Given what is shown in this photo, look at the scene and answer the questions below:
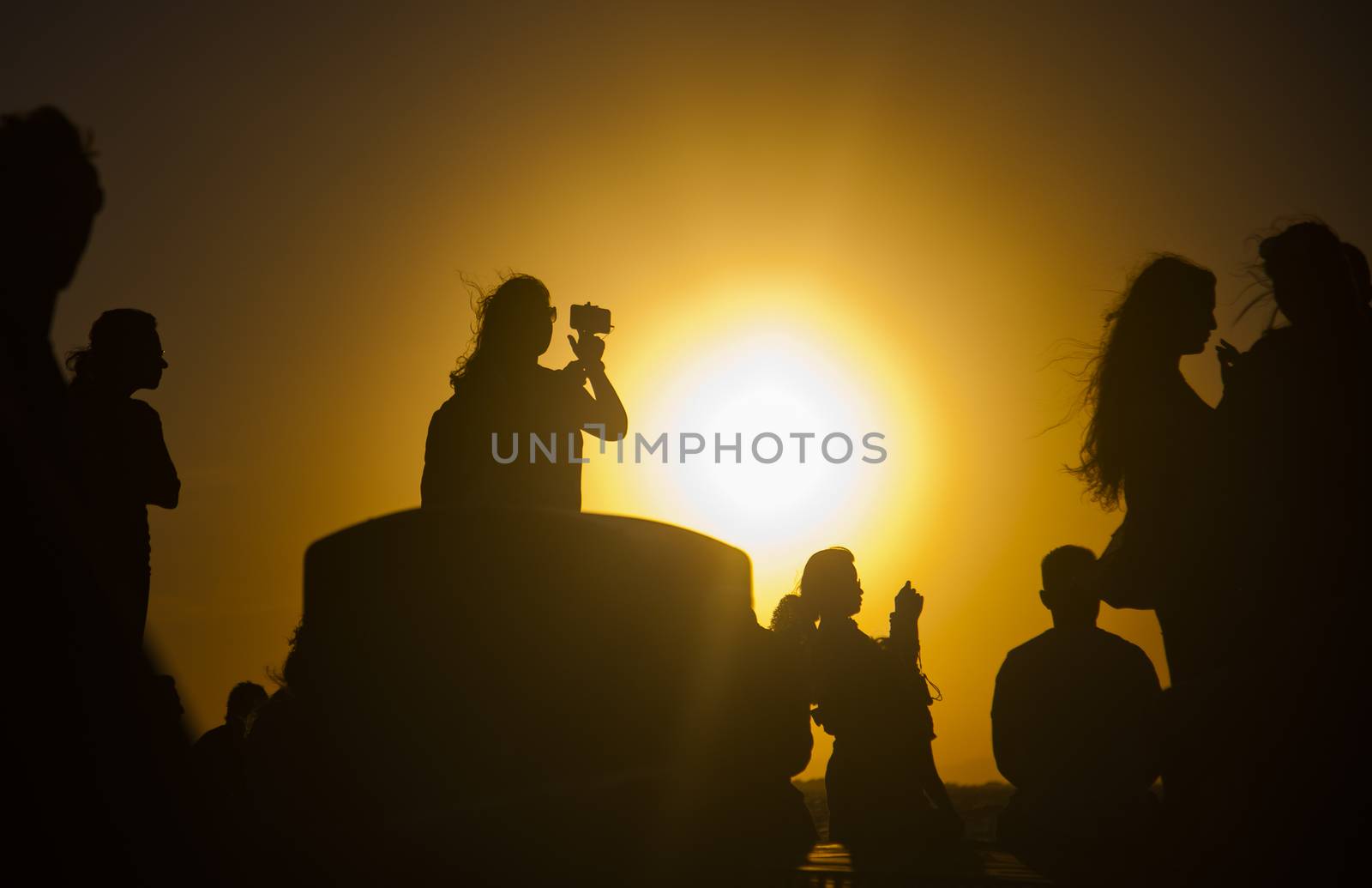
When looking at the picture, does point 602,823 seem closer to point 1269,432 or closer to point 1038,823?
point 1038,823

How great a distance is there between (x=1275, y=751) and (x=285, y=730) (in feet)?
10.1

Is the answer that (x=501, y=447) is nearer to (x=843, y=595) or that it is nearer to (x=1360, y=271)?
(x=843, y=595)

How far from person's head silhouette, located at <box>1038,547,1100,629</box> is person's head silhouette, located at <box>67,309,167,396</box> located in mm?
3758

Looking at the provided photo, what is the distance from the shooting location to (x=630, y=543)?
12.7 feet

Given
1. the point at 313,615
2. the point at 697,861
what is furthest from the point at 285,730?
the point at 697,861

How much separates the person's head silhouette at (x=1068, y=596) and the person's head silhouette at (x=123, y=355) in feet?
12.3

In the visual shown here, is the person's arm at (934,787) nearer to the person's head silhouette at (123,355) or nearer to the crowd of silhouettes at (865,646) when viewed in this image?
the crowd of silhouettes at (865,646)

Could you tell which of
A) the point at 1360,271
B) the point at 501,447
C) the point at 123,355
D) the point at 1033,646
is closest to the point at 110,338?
the point at 123,355

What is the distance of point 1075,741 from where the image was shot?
401 centimetres

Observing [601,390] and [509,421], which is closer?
[509,421]

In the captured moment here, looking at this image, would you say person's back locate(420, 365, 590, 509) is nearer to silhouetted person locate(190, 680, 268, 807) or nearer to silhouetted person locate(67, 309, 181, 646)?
silhouetted person locate(67, 309, 181, 646)

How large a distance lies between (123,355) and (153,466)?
46 centimetres

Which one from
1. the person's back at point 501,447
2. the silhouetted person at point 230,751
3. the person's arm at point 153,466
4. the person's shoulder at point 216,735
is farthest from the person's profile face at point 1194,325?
the person's shoulder at point 216,735

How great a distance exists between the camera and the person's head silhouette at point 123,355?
14.6 ft
